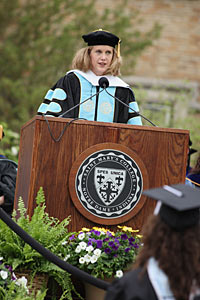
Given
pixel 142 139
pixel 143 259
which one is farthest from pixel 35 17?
pixel 143 259

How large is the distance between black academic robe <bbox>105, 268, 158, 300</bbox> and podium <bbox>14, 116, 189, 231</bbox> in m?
1.88

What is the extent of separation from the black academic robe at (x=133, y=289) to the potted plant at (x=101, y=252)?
4.81ft

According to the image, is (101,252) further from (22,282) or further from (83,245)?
(22,282)

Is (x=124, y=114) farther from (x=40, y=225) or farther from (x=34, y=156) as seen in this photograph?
(x=40, y=225)

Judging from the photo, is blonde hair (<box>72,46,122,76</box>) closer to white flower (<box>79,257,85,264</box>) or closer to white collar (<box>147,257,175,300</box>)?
white flower (<box>79,257,85,264</box>)

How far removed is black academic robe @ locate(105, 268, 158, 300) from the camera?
2.15 meters

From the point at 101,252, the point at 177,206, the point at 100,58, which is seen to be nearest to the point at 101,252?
the point at 101,252

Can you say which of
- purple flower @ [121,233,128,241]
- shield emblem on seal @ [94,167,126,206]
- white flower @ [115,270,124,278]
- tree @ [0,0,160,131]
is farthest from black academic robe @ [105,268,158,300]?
tree @ [0,0,160,131]

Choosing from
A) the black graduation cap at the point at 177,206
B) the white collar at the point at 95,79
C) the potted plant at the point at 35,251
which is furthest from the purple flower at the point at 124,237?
the black graduation cap at the point at 177,206

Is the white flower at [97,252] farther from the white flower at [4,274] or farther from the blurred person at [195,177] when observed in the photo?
the blurred person at [195,177]

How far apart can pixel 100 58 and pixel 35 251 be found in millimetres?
1957

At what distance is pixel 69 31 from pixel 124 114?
7276 mm

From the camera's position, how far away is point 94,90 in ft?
16.2

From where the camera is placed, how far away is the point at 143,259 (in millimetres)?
2252
